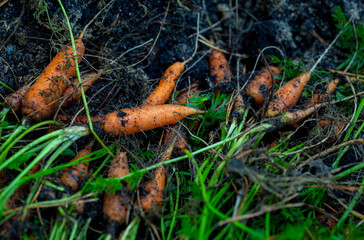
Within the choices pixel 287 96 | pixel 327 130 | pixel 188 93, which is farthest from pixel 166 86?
pixel 327 130

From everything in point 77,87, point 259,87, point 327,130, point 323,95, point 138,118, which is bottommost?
point 327,130

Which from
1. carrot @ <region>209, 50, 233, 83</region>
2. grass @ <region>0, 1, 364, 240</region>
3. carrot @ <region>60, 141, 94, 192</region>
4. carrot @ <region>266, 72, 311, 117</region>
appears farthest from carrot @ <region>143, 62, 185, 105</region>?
carrot @ <region>266, 72, 311, 117</region>

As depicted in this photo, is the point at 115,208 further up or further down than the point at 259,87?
further down

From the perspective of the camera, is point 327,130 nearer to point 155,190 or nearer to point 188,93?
point 188,93

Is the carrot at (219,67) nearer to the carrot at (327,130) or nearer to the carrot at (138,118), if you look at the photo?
the carrot at (138,118)

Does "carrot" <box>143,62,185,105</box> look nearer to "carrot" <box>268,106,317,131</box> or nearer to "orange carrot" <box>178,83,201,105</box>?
"orange carrot" <box>178,83,201,105</box>

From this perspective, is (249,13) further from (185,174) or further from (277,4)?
(185,174)

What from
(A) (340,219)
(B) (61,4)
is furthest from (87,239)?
(B) (61,4)
